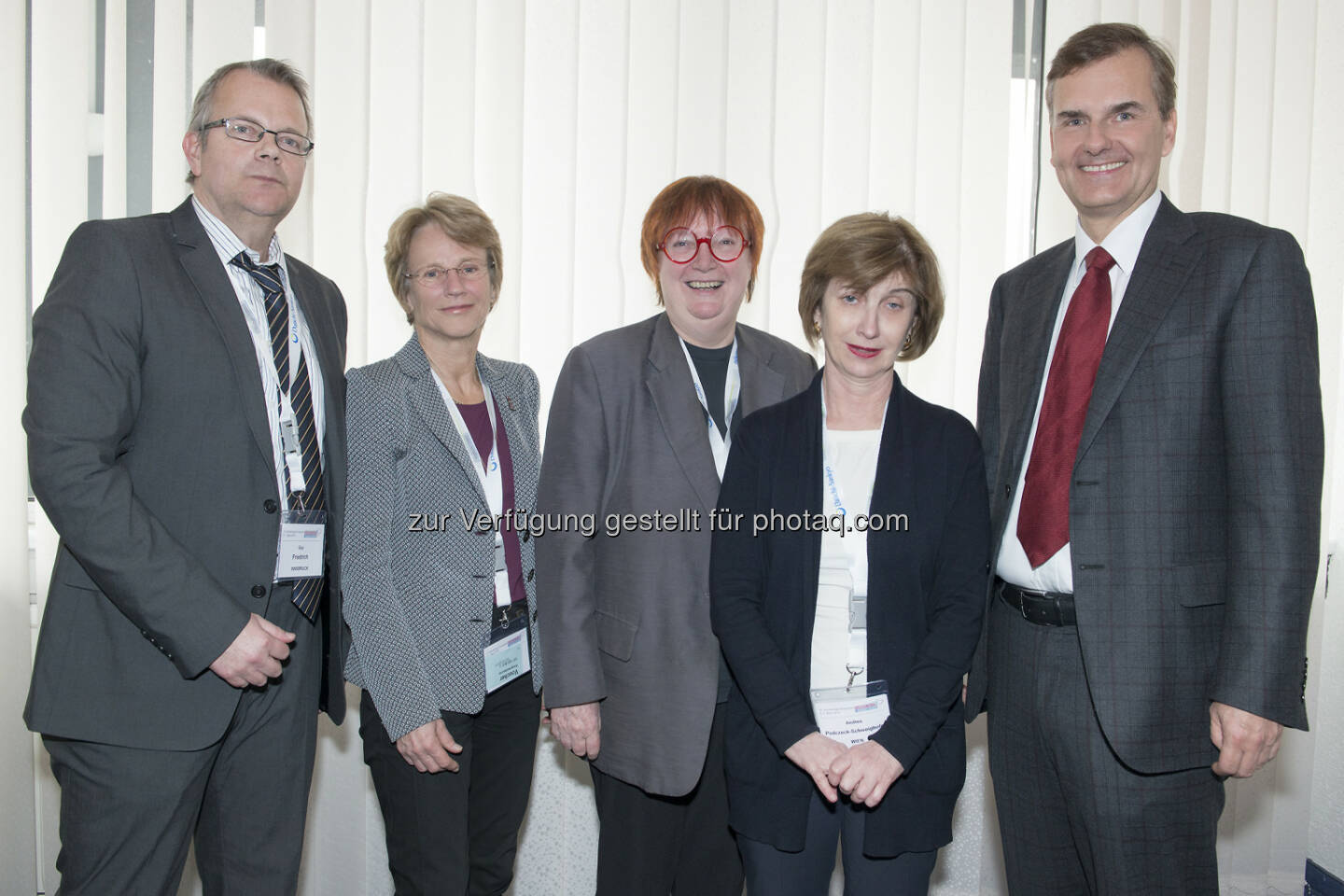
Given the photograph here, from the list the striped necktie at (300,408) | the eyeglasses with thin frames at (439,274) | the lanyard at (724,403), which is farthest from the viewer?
the eyeglasses with thin frames at (439,274)

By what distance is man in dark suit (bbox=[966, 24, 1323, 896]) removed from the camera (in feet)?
4.78

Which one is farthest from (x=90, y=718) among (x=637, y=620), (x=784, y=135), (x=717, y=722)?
(x=784, y=135)

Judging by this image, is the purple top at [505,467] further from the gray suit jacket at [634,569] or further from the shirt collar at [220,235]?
the shirt collar at [220,235]

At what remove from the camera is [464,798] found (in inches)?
74.7

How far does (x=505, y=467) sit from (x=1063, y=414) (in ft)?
3.95

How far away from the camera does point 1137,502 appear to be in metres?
1.55

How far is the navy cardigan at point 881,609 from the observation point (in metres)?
1.54

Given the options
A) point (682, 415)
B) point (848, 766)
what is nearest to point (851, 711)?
point (848, 766)

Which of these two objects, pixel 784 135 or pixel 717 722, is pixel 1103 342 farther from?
pixel 784 135

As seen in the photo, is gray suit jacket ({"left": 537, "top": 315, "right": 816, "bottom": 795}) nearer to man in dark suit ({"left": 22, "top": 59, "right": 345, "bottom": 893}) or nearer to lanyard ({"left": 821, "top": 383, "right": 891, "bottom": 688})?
lanyard ({"left": 821, "top": 383, "right": 891, "bottom": 688})

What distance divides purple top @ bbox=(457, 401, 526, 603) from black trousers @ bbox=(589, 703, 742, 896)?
1.49ft

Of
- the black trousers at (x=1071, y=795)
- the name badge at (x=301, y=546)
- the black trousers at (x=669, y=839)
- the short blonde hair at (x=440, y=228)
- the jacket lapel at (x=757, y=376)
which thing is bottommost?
the black trousers at (x=669, y=839)

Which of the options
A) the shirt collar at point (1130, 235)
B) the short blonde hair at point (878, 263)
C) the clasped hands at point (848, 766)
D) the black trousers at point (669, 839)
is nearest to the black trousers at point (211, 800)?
the black trousers at point (669, 839)

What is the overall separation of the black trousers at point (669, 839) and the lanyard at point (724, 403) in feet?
1.77
